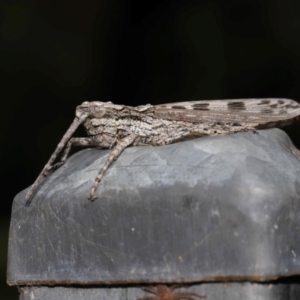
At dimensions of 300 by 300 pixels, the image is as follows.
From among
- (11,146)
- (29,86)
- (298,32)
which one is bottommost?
(11,146)

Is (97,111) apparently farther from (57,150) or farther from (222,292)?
(222,292)

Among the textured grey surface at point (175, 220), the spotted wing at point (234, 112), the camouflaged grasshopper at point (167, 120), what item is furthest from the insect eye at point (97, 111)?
the textured grey surface at point (175, 220)

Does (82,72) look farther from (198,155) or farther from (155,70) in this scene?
(198,155)

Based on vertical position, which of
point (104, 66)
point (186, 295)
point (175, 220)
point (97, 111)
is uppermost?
A: point (97, 111)

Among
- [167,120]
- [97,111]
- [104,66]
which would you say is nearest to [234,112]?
[167,120]

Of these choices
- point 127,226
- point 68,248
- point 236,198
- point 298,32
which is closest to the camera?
point 236,198

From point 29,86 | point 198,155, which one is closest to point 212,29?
point 29,86
